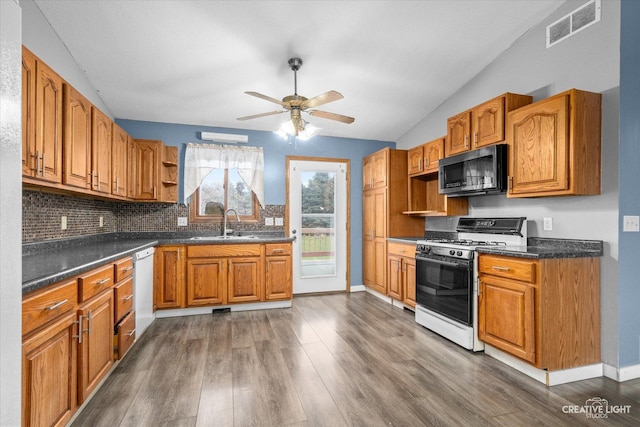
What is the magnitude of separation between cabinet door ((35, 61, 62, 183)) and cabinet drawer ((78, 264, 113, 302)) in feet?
2.12

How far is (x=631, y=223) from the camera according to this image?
2.33 m

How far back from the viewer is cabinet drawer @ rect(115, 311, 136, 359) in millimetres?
2418

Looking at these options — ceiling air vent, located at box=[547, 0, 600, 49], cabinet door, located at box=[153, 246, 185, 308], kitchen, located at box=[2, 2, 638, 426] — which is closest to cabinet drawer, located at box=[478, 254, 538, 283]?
kitchen, located at box=[2, 2, 638, 426]

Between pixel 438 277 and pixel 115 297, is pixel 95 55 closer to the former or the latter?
pixel 115 297

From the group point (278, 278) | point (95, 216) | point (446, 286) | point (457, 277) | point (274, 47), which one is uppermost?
point (274, 47)

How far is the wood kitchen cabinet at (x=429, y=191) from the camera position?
3.77 metres

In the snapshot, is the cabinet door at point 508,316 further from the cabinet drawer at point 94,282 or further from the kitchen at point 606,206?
the cabinet drawer at point 94,282

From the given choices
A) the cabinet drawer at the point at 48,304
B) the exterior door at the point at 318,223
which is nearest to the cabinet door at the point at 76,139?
the cabinet drawer at the point at 48,304

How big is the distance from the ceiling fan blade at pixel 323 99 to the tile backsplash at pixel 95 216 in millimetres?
2220

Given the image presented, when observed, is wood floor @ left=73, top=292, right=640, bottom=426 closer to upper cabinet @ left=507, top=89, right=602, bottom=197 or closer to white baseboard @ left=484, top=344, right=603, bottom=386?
white baseboard @ left=484, top=344, right=603, bottom=386

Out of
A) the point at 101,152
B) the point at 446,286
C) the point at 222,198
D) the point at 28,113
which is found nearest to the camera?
the point at 28,113

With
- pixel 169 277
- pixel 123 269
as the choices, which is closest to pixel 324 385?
pixel 123 269

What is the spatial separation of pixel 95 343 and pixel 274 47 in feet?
8.96

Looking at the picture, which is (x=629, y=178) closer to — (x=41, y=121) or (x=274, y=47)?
(x=274, y=47)
